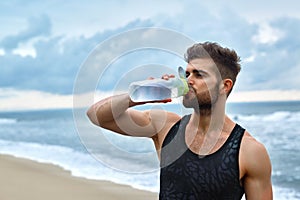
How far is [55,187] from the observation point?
9477mm

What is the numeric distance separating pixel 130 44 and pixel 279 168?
38.3ft

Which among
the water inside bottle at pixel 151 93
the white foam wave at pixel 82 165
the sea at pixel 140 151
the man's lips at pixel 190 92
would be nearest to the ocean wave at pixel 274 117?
the sea at pixel 140 151

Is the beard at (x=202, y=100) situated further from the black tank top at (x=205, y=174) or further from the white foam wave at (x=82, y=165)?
the white foam wave at (x=82, y=165)

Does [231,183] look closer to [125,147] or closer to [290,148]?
[125,147]

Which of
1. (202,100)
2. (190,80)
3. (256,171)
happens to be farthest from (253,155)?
(190,80)

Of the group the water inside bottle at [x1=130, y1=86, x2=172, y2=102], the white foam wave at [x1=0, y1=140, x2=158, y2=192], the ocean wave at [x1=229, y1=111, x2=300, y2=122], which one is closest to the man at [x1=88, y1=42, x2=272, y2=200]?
the water inside bottle at [x1=130, y1=86, x2=172, y2=102]

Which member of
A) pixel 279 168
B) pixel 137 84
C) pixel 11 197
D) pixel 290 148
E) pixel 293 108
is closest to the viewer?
pixel 137 84

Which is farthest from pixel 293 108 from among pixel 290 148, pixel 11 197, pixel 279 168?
pixel 11 197

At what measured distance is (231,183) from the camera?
2.21 m

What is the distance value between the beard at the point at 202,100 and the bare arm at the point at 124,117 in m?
0.23

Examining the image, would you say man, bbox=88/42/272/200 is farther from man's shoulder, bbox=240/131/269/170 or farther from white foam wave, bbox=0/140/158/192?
white foam wave, bbox=0/140/158/192

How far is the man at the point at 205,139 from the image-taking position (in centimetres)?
221

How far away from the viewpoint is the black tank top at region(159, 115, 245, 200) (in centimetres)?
221

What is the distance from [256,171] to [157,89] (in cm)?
60
